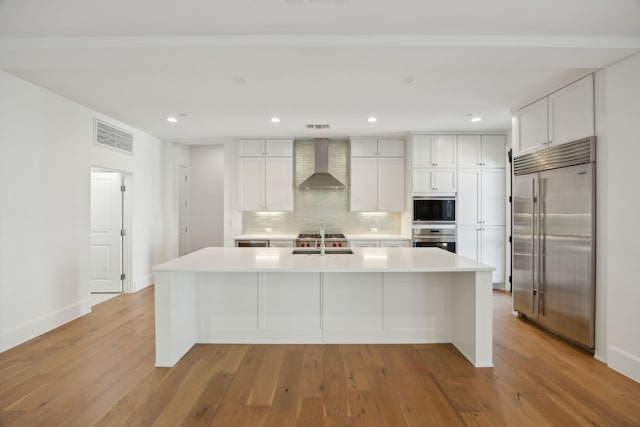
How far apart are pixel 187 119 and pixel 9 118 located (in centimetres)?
197

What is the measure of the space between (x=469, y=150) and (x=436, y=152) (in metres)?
0.54

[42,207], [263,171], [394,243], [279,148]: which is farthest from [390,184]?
[42,207]

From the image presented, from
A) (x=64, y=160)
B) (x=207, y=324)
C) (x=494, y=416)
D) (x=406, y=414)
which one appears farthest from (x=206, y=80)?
(x=494, y=416)

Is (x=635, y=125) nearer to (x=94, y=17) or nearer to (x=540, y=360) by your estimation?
(x=540, y=360)

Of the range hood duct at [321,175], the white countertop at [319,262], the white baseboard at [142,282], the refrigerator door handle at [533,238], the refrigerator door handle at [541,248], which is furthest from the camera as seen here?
the range hood duct at [321,175]

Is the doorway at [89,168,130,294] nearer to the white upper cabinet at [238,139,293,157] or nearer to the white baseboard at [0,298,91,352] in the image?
the white baseboard at [0,298,91,352]

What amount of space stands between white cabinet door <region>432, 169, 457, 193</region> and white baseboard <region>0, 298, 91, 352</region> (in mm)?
5285

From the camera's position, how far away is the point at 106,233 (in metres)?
5.22

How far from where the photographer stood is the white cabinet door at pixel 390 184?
5.87 meters

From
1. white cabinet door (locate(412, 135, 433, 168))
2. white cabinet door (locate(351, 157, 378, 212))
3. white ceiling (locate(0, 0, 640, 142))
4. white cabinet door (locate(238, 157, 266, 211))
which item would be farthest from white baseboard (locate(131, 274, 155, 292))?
white cabinet door (locate(412, 135, 433, 168))

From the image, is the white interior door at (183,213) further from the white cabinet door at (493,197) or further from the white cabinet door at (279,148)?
the white cabinet door at (493,197)

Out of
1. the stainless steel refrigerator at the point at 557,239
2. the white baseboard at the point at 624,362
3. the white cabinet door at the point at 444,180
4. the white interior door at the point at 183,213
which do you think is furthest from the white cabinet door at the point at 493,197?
the white interior door at the point at 183,213

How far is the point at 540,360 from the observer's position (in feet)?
9.63

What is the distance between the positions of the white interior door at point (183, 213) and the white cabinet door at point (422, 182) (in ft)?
15.0
